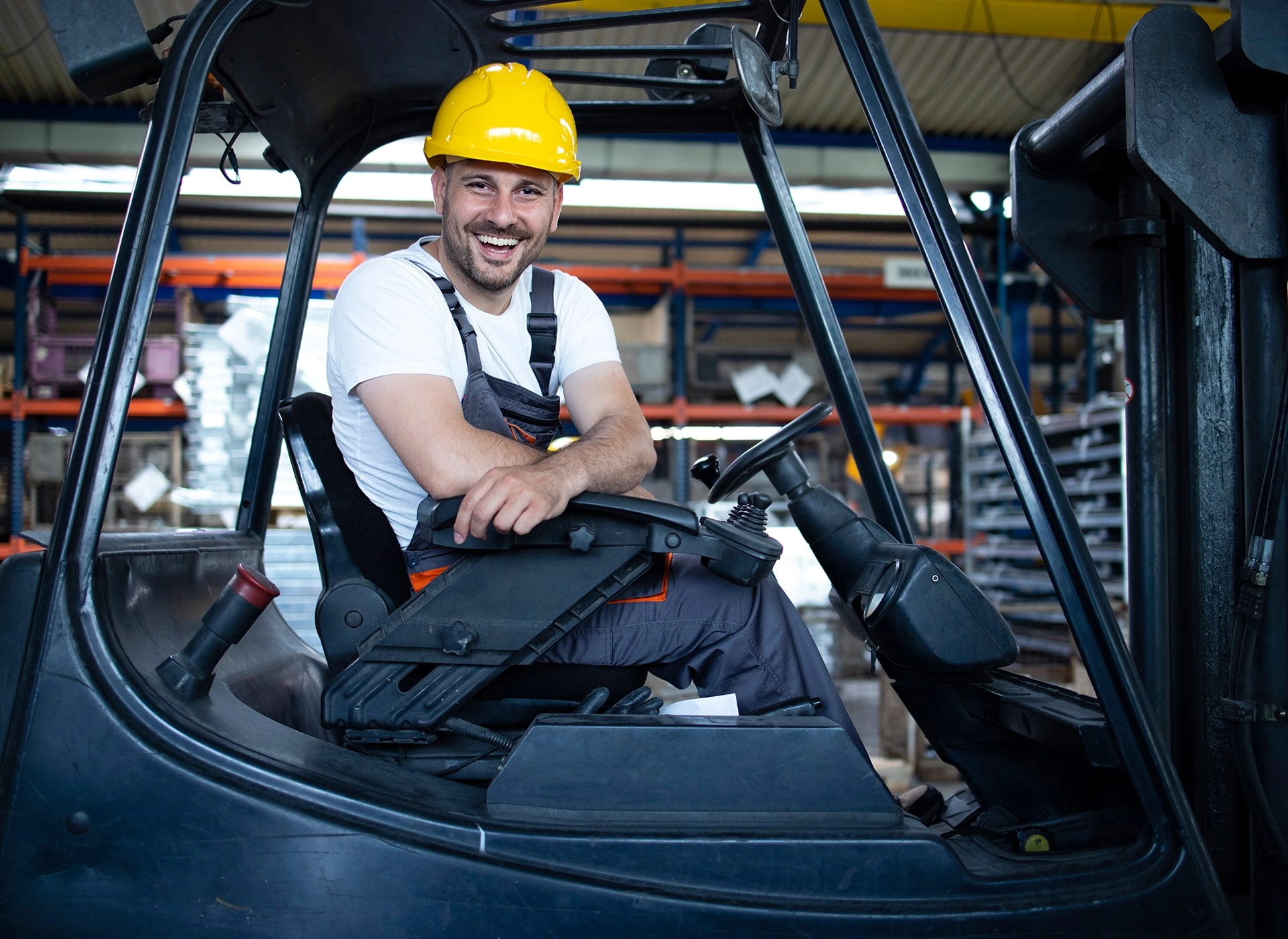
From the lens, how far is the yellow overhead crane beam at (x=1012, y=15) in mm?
7297

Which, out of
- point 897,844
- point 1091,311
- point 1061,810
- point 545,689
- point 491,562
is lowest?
point 1061,810

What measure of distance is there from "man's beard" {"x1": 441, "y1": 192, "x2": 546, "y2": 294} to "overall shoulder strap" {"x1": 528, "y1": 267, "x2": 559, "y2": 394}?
0.37 ft

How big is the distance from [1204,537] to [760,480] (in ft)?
22.3

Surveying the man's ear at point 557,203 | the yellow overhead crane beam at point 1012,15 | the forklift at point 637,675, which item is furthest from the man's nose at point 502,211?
the yellow overhead crane beam at point 1012,15

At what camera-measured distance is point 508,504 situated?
1541 mm

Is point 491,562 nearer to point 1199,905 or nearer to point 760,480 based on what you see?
point 1199,905

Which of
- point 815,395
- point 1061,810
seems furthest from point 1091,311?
point 815,395

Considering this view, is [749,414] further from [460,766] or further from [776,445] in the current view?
[460,766]

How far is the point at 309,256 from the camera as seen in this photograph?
2.41 metres

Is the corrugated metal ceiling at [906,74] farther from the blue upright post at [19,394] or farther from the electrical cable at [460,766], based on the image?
the electrical cable at [460,766]

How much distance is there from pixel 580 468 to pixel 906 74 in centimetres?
940

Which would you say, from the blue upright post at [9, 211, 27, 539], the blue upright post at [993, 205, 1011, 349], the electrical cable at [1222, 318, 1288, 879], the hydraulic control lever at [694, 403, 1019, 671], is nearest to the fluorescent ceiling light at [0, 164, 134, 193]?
the blue upright post at [9, 211, 27, 539]

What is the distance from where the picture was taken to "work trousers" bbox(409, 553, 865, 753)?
174cm

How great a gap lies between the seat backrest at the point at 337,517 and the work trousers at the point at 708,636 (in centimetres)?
9
